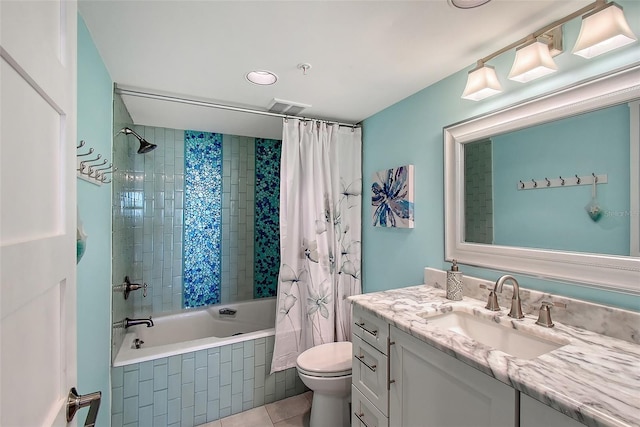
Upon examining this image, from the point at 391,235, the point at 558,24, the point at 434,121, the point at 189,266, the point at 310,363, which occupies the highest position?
the point at 558,24

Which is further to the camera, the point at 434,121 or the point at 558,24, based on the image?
the point at 434,121

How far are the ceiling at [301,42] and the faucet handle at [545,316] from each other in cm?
122

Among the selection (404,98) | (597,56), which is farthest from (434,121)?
(597,56)

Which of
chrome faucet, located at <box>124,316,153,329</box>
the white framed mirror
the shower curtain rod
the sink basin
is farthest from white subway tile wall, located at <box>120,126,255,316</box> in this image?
the sink basin

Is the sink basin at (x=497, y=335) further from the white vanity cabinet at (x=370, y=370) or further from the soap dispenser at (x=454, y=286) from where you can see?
the white vanity cabinet at (x=370, y=370)

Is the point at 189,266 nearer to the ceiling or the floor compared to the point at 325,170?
nearer to the floor

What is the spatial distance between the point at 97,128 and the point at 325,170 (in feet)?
5.01

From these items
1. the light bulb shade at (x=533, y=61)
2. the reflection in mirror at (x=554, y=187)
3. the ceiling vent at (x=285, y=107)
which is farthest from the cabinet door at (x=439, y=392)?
the ceiling vent at (x=285, y=107)

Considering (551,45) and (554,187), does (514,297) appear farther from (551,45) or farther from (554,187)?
(551,45)

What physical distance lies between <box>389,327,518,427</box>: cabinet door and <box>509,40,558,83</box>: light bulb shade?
4.04ft

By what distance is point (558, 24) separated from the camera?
119 centimetres

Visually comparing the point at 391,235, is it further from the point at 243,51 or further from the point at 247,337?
the point at 243,51

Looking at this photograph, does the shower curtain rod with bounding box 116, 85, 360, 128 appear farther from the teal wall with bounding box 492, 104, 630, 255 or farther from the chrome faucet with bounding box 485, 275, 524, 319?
the chrome faucet with bounding box 485, 275, 524, 319

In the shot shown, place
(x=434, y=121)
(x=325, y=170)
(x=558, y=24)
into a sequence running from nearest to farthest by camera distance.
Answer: (x=558, y=24) < (x=434, y=121) < (x=325, y=170)
